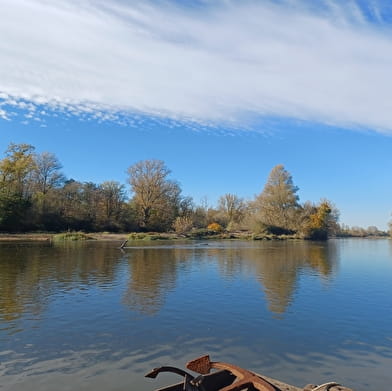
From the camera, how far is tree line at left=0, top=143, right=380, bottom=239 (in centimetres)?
6300

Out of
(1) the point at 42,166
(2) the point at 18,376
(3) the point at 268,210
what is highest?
(1) the point at 42,166

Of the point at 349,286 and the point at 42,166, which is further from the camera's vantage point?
the point at 42,166

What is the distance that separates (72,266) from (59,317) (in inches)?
498

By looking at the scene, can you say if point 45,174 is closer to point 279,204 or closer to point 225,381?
point 279,204

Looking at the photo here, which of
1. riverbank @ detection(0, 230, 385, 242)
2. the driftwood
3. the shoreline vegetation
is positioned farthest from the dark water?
riverbank @ detection(0, 230, 385, 242)

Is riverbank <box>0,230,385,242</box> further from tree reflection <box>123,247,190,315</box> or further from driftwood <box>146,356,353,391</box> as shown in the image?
driftwood <box>146,356,353,391</box>

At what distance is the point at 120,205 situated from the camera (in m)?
75.4

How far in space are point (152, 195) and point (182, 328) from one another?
69587mm

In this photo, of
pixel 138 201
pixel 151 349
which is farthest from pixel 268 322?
pixel 138 201

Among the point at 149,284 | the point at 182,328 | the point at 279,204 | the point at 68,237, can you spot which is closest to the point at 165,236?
the point at 68,237

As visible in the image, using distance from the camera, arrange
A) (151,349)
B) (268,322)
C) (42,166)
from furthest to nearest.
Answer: (42,166), (268,322), (151,349)

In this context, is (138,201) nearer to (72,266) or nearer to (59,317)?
(72,266)

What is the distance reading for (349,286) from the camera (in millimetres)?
18344

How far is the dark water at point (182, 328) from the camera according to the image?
766cm
